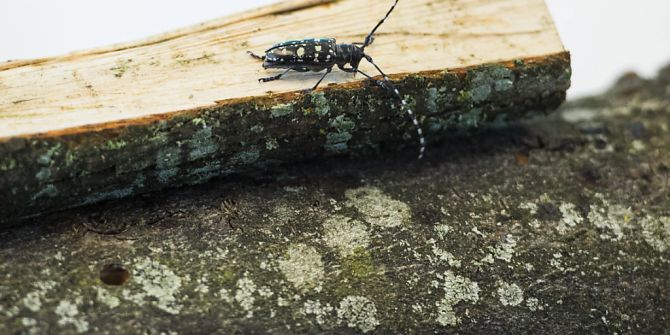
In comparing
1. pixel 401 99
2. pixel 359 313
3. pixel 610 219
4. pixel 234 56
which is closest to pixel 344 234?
pixel 359 313

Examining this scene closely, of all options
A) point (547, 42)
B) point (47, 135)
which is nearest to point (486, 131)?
point (547, 42)

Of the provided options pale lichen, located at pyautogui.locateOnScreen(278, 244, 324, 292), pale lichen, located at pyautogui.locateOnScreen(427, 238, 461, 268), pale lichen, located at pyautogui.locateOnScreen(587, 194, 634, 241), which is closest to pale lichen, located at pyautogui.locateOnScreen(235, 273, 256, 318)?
pale lichen, located at pyautogui.locateOnScreen(278, 244, 324, 292)

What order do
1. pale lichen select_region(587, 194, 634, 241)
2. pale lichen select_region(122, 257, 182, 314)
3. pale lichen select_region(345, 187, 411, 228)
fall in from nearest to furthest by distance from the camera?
1. pale lichen select_region(122, 257, 182, 314)
2. pale lichen select_region(345, 187, 411, 228)
3. pale lichen select_region(587, 194, 634, 241)

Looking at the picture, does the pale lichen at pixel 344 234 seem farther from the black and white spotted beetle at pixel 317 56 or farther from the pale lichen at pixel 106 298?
the pale lichen at pixel 106 298

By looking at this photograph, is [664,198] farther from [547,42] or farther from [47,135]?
[47,135]

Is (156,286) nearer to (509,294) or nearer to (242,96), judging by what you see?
(242,96)

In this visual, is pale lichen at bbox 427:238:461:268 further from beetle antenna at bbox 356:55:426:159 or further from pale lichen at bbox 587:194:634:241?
pale lichen at bbox 587:194:634:241
